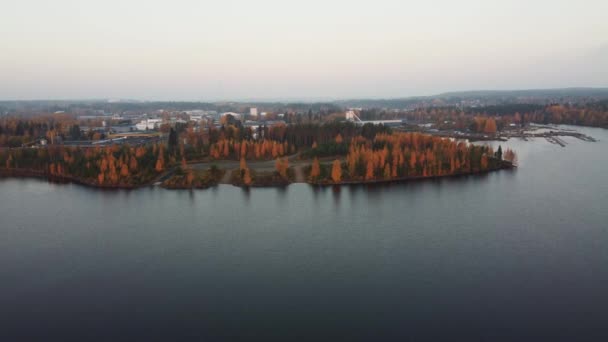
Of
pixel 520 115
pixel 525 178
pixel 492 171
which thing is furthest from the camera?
pixel 520 115

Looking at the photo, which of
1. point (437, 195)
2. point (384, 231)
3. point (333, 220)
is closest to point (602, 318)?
point (384, 231)

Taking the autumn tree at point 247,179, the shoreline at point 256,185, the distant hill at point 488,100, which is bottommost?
the shoreline at point 256,185

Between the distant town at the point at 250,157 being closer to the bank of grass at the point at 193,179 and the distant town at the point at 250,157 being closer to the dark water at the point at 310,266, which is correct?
the bank of grass at the point at 193,179

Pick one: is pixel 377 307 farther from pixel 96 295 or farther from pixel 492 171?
pixel 492 171

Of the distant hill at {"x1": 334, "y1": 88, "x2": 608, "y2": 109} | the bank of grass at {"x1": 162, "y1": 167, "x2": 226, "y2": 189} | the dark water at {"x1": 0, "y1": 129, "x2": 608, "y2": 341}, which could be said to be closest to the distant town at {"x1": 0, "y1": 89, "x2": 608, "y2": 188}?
the bank of grass at {"x1": 162, "y1": 167, "x2": 226, "y2": 189}

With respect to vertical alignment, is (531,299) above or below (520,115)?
below

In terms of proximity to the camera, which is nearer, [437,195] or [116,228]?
[116,228]

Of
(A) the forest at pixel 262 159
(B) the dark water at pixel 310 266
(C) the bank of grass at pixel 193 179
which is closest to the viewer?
(B) the dark water at pixel 310 266

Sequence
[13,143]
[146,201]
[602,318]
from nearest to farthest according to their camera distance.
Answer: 1. [602,318]
2. [146,201]
3. [13,143]

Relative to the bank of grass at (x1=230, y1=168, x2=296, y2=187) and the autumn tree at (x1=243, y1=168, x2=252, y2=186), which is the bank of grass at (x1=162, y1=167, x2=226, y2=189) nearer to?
the bank of grass at (x1=230, y1=168, x2=296, y2=187)

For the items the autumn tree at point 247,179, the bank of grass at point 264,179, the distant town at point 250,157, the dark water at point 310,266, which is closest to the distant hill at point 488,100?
the distant town at point 250,157
